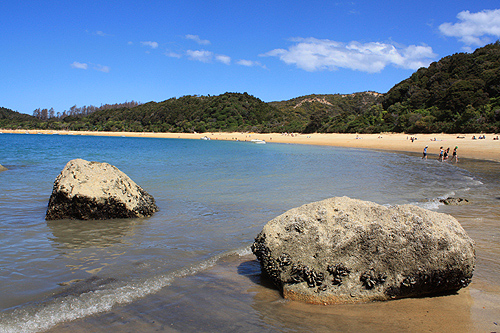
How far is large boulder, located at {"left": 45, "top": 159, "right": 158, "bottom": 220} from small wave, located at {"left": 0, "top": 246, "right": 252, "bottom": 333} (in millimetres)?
3781

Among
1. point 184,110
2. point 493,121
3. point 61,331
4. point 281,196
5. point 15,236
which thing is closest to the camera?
point 61,331

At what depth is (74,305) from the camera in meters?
3.74

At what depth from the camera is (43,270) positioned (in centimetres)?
476

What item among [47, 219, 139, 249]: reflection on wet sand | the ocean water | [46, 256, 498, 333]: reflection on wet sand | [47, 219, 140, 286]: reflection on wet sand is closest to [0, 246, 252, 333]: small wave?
the ocean water

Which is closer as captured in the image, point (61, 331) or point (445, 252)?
point (61, 331)

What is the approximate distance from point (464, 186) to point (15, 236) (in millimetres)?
15977

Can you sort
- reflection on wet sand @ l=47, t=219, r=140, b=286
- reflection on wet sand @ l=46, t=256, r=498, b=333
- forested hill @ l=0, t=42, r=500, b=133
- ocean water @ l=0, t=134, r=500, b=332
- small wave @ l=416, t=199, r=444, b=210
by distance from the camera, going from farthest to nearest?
forested hill @ l=0, t=42, r=500, b=133, small wave @ l=416, t=199, r=444, b=210, reflection on wet sand @ l=47, t=219, r=140, b=286, ocean water @ l=0, t=134, r=500, b=332, reflection on wet sand @ l=46, t=256, r=498, b=333

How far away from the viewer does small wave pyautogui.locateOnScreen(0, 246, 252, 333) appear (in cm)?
339

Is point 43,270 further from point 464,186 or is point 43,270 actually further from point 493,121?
point 493,121

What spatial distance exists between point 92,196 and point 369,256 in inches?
257

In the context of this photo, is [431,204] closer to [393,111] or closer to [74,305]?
[74,305]

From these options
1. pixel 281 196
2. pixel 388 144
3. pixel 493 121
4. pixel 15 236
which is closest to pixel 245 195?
pixel 281 196

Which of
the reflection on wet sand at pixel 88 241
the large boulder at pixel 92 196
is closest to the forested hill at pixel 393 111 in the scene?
the large boulder at pixel 92 196

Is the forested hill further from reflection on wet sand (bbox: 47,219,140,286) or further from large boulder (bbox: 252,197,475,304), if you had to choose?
reflection on wet sand (bbox: 47,219,140,286)
